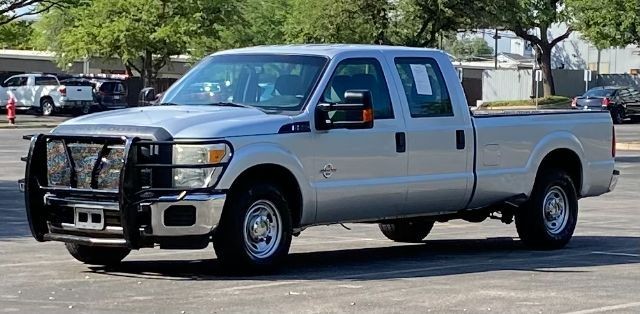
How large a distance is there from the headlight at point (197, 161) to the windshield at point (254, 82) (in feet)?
3.58

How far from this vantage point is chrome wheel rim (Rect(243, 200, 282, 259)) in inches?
416

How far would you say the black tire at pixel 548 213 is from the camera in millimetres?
13133

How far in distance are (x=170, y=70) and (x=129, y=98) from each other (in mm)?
20019

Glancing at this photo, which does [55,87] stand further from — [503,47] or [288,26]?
[503,47]

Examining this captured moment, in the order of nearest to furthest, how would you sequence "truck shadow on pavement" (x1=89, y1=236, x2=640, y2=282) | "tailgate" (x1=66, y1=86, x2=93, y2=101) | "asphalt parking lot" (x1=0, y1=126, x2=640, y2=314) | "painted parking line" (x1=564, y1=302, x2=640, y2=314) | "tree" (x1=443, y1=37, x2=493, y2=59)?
"painted parking line" (x1=564, y1=302, x2=640, y2=314)
"asphalt parking lot" (x1=0, y1=126, x2=640, y2=314)
"truck shadow on pavement" (x1=89, y1=236, x2=640, y2=282)
"tailgate" (x1=66, y1=86, x2=93, y2=101)
"tree" (x1=443, y1=37, x2=493, y2=59)

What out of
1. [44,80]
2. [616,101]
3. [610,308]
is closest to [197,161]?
[610,308]

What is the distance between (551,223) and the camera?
43.7 ft

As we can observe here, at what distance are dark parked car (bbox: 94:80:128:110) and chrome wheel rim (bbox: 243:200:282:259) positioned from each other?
1727 inches

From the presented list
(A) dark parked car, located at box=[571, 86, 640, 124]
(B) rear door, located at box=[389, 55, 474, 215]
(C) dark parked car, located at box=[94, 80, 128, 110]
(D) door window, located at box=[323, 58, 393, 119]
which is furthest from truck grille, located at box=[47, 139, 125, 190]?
(A) dark parked car, located at box=[571, 86, 640, 124]

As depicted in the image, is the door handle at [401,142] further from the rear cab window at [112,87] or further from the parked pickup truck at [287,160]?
the rear cab window at [112,87]

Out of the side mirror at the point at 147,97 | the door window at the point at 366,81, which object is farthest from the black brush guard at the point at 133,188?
the side mirror at the point at 147,97

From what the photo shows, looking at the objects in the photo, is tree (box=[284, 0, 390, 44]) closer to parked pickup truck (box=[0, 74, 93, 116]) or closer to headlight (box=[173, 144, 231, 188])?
parked pickup truck (box=[0, 74, 93, 116])

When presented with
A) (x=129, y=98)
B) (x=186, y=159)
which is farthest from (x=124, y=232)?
(x=129, y=98)

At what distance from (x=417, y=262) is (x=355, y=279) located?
59.8 inches
